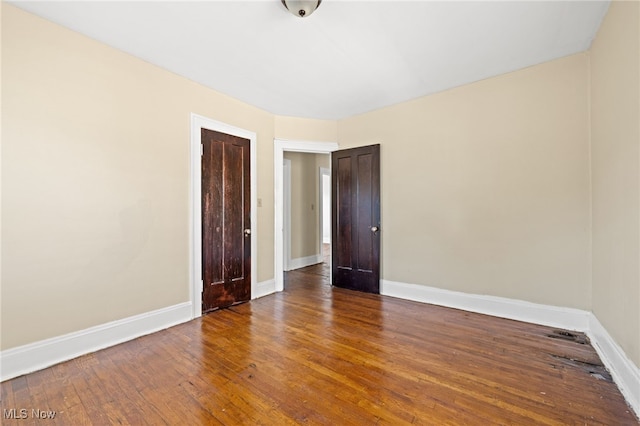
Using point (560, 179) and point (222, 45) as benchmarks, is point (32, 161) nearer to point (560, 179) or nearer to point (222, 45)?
point (222, 45)

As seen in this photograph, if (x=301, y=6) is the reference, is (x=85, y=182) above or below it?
below

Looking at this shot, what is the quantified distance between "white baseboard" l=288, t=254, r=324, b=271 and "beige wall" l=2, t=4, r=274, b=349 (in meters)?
2.82

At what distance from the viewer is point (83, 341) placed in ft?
7.57

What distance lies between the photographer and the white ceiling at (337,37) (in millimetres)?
2021

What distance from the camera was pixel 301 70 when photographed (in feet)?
9.49

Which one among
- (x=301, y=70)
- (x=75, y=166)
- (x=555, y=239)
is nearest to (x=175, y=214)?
(x=75, y=166)

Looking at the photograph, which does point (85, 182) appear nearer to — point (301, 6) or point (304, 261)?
point (301, 6)

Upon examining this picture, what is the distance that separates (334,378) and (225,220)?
7.41ft

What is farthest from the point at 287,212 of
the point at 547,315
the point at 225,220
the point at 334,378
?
the point at 547,315

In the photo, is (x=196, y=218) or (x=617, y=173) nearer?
(x=617, y=173)

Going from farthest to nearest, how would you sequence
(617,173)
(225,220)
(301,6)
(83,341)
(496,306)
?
(225,220)
(496,306)
(83,341)
(617,173)
(301,6)

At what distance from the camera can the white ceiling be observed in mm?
2021

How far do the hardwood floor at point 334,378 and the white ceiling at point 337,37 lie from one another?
2662mm

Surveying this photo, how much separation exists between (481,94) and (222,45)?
2836 mm
